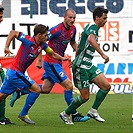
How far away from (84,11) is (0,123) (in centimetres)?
1357

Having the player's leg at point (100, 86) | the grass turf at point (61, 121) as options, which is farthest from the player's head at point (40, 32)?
the grass turf at point (61, 121)

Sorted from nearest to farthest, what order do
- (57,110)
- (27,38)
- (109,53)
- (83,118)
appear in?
1. (27,38)
2. (83,118)
3. (57,110)
4. (109,53)

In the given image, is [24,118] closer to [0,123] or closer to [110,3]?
[0,123]

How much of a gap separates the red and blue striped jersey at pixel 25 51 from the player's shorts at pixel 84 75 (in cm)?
87

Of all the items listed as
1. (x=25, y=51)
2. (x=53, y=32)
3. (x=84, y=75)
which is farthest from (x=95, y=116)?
(x=53, y=32)

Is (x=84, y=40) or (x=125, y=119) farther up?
(x=84, y=40)

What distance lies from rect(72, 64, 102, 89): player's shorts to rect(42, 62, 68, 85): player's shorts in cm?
95

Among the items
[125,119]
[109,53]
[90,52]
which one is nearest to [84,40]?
[90,52]

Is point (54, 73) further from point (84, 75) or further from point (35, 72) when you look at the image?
point (35, 72)

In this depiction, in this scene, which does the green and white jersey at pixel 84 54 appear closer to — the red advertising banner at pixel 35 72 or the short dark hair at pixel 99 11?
the short dark hair at pixel 99 11

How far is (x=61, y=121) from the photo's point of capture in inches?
483

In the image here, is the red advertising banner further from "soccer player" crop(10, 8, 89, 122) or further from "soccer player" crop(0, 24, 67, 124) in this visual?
"soccer player" crop(0, 24, 67, 124)

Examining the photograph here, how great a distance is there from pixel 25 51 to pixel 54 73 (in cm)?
170

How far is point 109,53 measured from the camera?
945 inches
